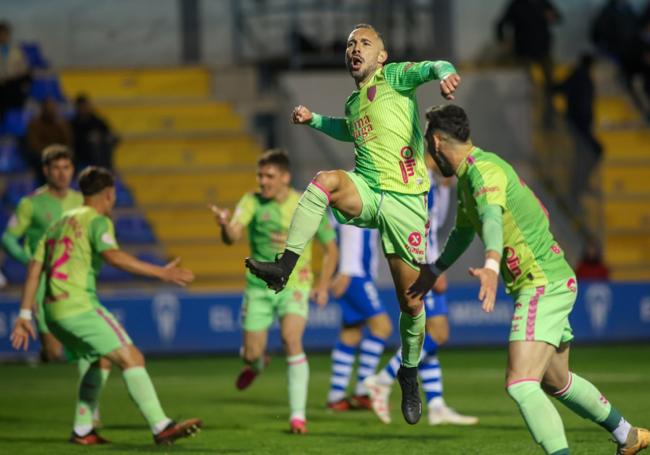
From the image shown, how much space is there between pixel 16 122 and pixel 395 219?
15101 millimetres

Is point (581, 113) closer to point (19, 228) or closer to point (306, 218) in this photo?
point (19, 228)

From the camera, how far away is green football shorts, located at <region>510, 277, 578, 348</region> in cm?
736

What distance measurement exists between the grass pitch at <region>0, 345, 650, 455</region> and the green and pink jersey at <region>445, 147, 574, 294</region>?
1.73 m

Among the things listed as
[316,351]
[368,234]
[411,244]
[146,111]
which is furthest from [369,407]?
[146,111]

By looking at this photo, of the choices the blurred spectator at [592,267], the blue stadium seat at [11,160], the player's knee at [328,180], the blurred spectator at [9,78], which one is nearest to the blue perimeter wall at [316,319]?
the blurred spectator at [592,267]

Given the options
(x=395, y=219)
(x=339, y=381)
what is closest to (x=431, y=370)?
(x=339, y=381)

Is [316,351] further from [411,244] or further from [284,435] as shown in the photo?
[411,244]

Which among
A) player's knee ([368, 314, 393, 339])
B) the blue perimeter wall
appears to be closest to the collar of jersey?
player's knee ([368, 314, 393, 339])

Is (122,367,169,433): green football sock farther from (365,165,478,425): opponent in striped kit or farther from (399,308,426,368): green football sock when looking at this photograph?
(365,165,478,425): opponent in striped kit

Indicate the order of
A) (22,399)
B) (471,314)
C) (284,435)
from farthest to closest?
(471,314)
(22,399)
(284,435)

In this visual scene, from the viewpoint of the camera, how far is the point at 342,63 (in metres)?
22.4

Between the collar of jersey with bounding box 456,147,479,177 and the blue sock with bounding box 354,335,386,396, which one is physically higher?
the collar of jersey with bounding box 456,147,479,177

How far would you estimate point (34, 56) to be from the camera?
2328cm

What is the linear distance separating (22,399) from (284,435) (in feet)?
13.9
